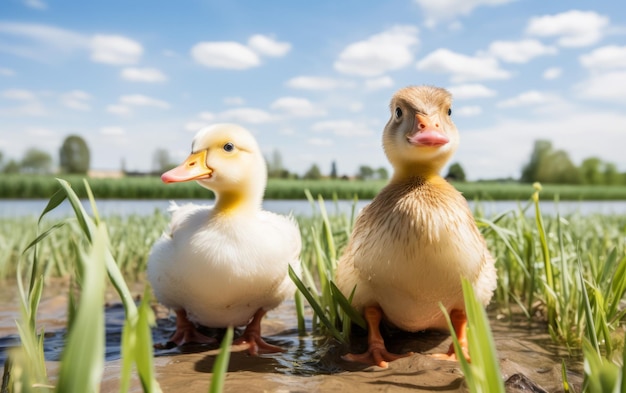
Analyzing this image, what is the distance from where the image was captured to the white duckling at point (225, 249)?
289 cm

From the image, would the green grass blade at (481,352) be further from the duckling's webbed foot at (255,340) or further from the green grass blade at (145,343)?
the duckling's webbed foot at (255,340)

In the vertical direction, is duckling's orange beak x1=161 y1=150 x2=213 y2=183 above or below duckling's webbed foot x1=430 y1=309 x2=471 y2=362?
above

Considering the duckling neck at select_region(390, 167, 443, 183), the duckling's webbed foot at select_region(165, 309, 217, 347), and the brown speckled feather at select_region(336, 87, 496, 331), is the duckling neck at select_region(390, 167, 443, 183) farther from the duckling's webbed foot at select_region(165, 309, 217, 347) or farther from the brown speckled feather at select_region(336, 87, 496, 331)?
the duckling's webbed foot at select_region(165, 309, 217, 347)

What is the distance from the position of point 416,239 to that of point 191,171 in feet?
4.45

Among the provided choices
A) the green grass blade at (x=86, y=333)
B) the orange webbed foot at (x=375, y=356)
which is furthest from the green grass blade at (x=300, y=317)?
the green grass blade at (x=86, y=333)

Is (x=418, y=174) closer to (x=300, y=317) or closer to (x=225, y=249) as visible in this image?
(x=225, y=249)

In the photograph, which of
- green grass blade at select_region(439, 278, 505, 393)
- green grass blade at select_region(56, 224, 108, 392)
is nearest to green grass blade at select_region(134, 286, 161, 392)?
green grass blade at select_region(56, 224, 108, 392)

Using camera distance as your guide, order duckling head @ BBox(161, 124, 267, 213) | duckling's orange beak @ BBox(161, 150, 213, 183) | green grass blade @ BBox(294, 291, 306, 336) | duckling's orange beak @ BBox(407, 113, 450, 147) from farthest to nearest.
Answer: green grass blade @ BBox(294, 291, 306, 336), duckling head @ BBox(161, 124, 267, 213), duckling's orange beak @ BBox(161, 150, 213, 183), duckling's orange beak @ BBox(407, 113, 450, 147)

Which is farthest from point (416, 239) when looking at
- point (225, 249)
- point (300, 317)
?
point (300, 317)

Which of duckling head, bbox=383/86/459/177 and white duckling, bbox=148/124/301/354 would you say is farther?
white duckling, bbox=148/124/301/354

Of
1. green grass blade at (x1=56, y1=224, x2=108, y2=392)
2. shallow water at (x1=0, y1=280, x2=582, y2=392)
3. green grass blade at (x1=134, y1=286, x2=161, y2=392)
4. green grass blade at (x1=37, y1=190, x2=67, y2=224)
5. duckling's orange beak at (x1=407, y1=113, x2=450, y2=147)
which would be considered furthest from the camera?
duckling's orange beak at (x1=407, y1=113, x2=450, y2=147)

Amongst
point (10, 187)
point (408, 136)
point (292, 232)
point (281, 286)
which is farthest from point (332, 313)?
point (10, 187)

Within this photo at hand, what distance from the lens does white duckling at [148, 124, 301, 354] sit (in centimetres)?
289

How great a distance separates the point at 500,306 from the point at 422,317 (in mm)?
1750
